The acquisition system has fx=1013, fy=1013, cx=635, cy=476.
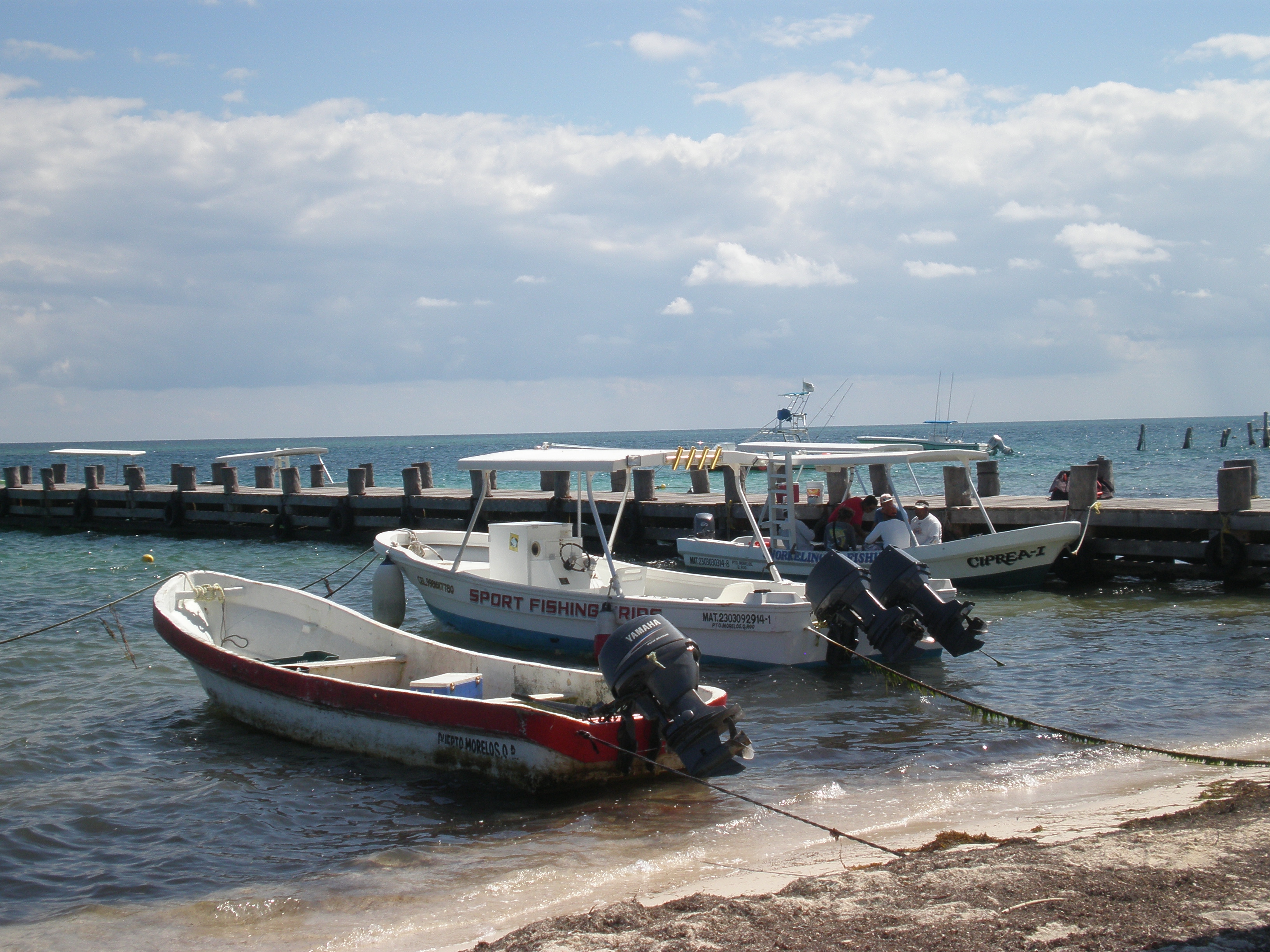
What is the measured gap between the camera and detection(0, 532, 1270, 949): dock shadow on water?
5812 millimetres

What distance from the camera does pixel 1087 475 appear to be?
16719 millimetres

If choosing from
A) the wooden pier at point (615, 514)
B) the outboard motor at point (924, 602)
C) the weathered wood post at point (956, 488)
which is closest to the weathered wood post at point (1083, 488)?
the wooden pier at point (615, 514)

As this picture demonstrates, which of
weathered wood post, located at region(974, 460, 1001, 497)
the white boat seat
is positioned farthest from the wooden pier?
the white boat seat

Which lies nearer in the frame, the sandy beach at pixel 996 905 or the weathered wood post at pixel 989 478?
the sandy beach at pixel 996 905

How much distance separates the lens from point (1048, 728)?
24.1 ft

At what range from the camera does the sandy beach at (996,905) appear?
4160mm

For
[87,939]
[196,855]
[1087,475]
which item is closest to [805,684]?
[196,855]

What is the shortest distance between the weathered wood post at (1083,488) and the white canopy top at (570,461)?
823 cm

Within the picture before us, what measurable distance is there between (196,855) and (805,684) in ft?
20.4

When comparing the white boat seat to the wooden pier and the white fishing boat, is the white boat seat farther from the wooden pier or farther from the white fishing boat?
the wooden pier

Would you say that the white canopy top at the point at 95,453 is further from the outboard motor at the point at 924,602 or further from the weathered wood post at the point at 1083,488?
the outboard motor at the point at 924,602

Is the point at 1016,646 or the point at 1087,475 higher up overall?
the point at 1087,475

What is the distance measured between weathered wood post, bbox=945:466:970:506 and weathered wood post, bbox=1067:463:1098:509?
1680 mm

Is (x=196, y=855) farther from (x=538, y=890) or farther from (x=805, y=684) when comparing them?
(x=805, y=684)
